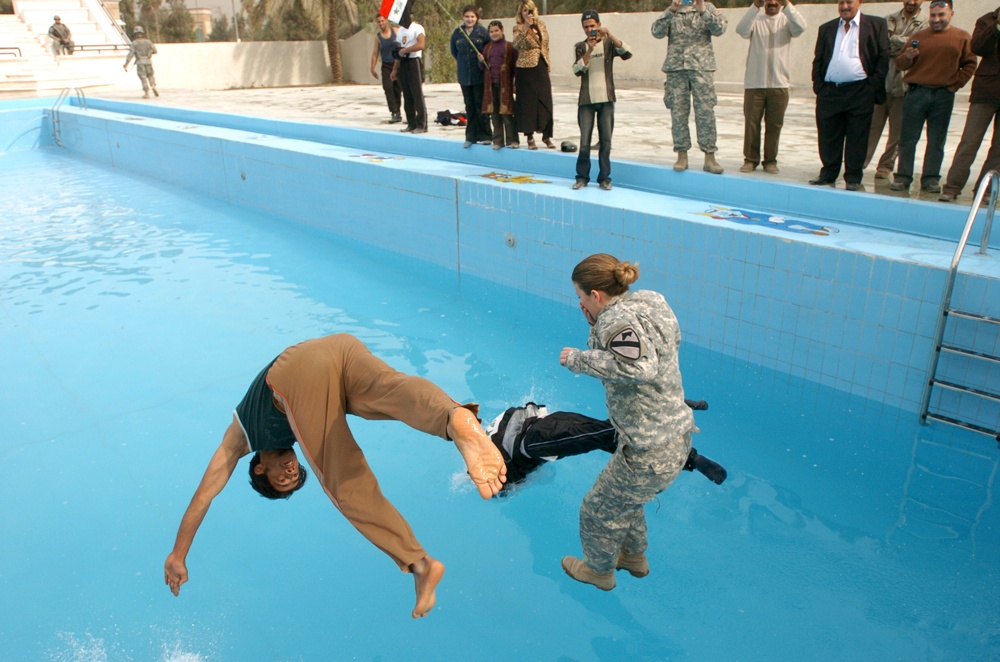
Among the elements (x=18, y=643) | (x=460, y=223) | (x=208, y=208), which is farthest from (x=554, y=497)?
(x=208, y=208)

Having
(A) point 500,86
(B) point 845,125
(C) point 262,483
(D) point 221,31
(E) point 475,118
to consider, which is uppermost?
(D) point 221,31

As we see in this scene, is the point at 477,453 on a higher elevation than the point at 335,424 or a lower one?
higher

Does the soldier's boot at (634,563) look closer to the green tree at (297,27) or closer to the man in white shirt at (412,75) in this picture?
the man in white shirt at (412,75)

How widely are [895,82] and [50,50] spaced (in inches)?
→ 987

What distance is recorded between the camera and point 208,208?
34.4ft

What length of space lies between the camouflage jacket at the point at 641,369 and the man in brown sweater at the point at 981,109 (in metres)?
4.04

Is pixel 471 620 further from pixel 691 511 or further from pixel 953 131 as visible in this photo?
pixel 953 131

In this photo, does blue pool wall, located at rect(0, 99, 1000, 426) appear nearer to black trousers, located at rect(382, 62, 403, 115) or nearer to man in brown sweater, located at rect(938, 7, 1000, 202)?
man in brown sweater, located at rect(938, 7, 1000, 202)

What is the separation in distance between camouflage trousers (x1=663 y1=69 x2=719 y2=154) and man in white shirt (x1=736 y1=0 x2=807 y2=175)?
0.30 m

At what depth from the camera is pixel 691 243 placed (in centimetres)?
536

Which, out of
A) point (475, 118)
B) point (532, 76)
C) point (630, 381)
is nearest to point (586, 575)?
point (630, 381)

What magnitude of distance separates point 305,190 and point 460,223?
2870 millimetres

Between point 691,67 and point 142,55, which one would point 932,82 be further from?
point 142,55

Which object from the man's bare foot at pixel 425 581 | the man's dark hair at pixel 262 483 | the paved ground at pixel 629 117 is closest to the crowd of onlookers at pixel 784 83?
the paved ground at pixel 629 117
